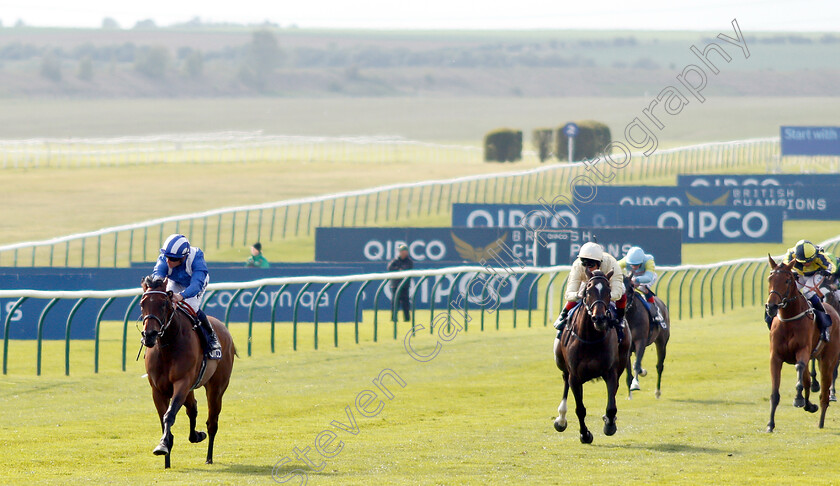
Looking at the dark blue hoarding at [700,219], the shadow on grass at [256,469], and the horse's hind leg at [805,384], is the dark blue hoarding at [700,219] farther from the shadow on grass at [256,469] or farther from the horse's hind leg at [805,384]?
the shadow on grass at [256,469]

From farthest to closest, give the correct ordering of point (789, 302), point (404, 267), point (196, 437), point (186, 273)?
point (404, 267)
point (789, 302)
point (196, 437)
point (186, 273)

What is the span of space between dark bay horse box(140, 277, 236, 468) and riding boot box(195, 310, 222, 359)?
0.23 ft

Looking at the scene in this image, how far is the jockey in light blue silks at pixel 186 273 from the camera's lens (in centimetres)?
954

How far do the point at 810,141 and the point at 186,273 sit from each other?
140ft

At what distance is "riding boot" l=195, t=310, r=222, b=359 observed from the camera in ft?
32.0

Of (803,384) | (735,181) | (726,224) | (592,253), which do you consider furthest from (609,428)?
(735,181)

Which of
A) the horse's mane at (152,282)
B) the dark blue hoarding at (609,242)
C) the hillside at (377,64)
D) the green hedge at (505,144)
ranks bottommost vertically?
the horse's mane at (152,282)

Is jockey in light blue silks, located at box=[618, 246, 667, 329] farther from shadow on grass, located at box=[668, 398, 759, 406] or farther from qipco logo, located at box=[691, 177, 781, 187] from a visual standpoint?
qipco logo, located at box=[691, 177, 781, 187]

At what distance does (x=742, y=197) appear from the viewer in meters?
34.8

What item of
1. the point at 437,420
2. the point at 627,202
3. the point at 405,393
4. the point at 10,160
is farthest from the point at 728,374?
the point at 10,160

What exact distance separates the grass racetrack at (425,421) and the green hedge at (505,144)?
1194 inches

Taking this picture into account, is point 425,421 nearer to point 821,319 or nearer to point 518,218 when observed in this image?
point 821,319

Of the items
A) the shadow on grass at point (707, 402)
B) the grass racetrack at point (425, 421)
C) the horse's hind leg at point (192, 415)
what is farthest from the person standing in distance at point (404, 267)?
the horse's hind leg at point (192, 415)

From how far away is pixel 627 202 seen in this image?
33375mm
